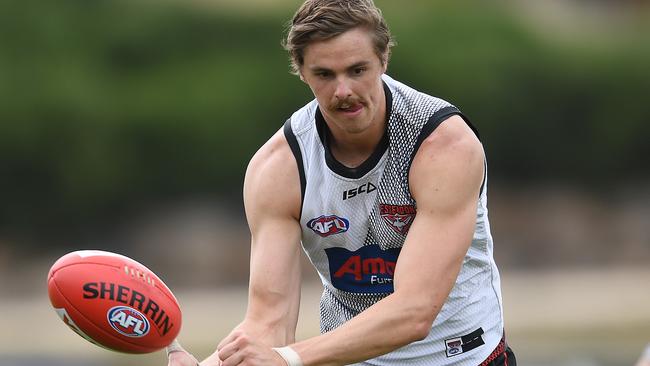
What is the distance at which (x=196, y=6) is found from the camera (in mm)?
31719

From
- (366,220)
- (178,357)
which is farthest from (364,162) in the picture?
(178,357)

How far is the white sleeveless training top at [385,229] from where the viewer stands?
20.8 ft

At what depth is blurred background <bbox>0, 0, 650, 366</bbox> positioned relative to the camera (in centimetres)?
2925

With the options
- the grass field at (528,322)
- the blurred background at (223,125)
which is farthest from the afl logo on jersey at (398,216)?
the blurred background at (223,125)

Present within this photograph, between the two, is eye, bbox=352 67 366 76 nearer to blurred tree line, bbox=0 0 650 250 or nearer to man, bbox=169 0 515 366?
man, bbox=169 0 515 366

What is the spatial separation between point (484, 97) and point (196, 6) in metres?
7.07

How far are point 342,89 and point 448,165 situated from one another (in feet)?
1.91

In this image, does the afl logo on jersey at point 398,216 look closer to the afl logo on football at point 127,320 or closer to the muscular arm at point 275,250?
the muscular arm at point 275,250

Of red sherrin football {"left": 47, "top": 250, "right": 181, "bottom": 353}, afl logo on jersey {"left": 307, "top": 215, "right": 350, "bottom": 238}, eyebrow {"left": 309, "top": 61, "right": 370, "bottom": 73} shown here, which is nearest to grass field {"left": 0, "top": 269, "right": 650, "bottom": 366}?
afl logo on jersey {"left": 307, "top": 215, "right": 350, "bottom": 238}

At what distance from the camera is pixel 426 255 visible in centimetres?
605

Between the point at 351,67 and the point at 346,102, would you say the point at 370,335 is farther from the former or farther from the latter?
the point at 351,67

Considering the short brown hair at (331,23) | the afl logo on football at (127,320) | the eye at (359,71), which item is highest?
the short brown hair at (331,23)

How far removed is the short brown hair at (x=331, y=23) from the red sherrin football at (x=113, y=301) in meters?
1.24

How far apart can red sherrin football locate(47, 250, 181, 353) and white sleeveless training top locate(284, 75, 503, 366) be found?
2.92 ft
